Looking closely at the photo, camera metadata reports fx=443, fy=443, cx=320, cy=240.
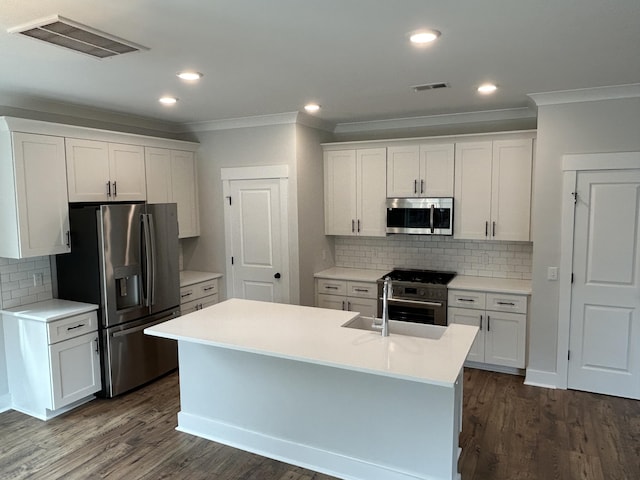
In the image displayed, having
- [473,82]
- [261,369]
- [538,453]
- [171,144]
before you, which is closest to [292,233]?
[171,144]

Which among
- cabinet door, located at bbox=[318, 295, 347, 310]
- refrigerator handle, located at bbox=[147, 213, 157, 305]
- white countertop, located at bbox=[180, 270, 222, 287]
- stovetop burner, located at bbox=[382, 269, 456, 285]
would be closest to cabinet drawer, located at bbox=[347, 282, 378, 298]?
cabinet door, located at bbox=[318, 295, 347, 310]

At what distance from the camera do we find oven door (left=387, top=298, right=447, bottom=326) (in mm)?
4574

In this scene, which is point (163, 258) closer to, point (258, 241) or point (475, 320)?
point (258, 241)

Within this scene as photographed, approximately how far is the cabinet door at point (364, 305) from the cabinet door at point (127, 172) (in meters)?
2.53

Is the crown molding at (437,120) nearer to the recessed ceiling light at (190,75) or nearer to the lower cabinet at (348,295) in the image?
the lower cabinet at (348,295)

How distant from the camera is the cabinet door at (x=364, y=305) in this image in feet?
16.3

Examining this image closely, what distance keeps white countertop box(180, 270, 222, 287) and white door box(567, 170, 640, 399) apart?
12.3ft

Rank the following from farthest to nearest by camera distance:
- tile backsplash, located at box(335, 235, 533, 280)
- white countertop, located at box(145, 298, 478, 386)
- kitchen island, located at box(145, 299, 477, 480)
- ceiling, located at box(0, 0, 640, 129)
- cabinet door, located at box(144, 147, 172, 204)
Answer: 1. tile backsplash, located at box(335, 235, 533, 280)
2. cabinet door, located at box(144, 147, 172, 204)
3. kitchen island, located at box(145, 299, 477, 480)
4. white countertop, located at box(145, 298, 478, 386)
5. ceiling, located at box(0, 0, 640, 129)

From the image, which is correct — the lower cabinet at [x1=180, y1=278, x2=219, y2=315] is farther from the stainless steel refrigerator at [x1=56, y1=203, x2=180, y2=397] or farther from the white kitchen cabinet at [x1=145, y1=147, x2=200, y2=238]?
the white kitchen cabinet at [x1=145, y1=147, x2=200, y2=238]

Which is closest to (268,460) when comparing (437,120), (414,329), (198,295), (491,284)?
(414,329)

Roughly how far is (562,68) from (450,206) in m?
1.87

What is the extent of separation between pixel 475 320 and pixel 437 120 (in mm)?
2225

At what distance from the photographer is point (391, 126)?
520cm

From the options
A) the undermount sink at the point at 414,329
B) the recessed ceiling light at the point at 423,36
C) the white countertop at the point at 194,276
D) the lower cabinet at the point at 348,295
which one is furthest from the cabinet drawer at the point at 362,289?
the recessed ceiling light at the point at 423,36
